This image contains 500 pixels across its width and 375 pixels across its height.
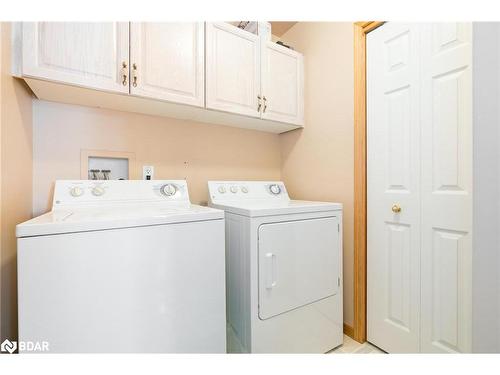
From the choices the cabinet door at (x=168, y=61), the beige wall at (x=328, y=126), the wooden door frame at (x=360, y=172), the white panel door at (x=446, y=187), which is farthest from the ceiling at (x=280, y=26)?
the white panel door at (x=446, y=187)

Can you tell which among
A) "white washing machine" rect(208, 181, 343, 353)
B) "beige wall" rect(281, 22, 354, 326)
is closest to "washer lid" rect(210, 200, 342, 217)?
"white washing machine" rect(208, 181, 343, 353)

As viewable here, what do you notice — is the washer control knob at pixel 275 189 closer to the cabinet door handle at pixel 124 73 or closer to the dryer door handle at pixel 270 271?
the dryer door handle at pixel 270 271

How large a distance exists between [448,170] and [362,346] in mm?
1264

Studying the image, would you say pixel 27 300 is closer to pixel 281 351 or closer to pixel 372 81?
pixel 281 351

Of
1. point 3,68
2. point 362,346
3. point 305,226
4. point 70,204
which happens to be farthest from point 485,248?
point 3,68

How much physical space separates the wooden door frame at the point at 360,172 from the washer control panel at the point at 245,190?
23.8 inches

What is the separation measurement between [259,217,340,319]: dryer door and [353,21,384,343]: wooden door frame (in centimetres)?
18

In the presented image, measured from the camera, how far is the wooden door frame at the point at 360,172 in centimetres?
164

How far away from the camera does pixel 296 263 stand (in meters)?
1.41

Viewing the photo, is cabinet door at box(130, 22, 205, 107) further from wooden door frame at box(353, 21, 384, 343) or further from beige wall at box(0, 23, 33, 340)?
wooden door frame at box(353, 21, 384, 343)

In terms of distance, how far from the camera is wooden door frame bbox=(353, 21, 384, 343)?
1.64 m

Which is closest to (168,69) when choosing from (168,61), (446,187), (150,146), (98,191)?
(168,61)

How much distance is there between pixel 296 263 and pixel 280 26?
80.3 inches

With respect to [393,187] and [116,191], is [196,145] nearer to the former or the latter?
[116,191]
